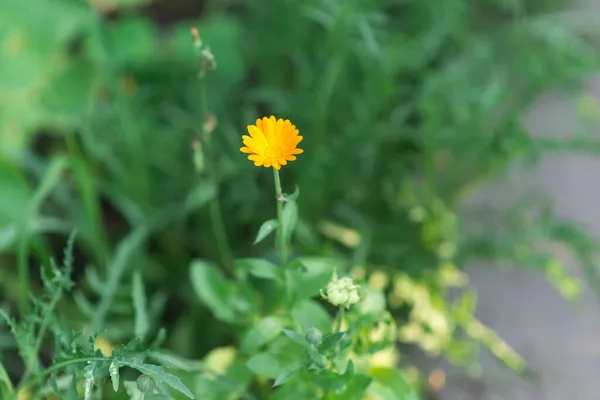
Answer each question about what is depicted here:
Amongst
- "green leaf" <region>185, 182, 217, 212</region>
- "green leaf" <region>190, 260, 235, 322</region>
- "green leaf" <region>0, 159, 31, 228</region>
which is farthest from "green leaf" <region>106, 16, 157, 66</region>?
"green leaf" <region>190, 260, 235, 322</region>

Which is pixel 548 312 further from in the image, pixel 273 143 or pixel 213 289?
pixel 273 143

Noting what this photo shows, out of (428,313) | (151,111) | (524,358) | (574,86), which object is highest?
(574,86)

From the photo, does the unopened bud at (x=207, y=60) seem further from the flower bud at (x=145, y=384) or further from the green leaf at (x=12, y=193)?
the green leaf at (x=12, y=193)

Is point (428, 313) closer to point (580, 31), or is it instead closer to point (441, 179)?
point (441, 179)

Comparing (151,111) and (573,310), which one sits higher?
(151,111)

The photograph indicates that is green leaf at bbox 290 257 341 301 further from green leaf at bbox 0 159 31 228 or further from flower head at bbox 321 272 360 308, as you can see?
green leaf at bbox 0 159 31 228

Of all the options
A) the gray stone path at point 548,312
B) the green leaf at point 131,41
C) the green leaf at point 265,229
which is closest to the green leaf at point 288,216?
the green leaf at point 265,229

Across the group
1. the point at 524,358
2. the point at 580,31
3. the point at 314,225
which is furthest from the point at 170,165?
the point at 580,31
